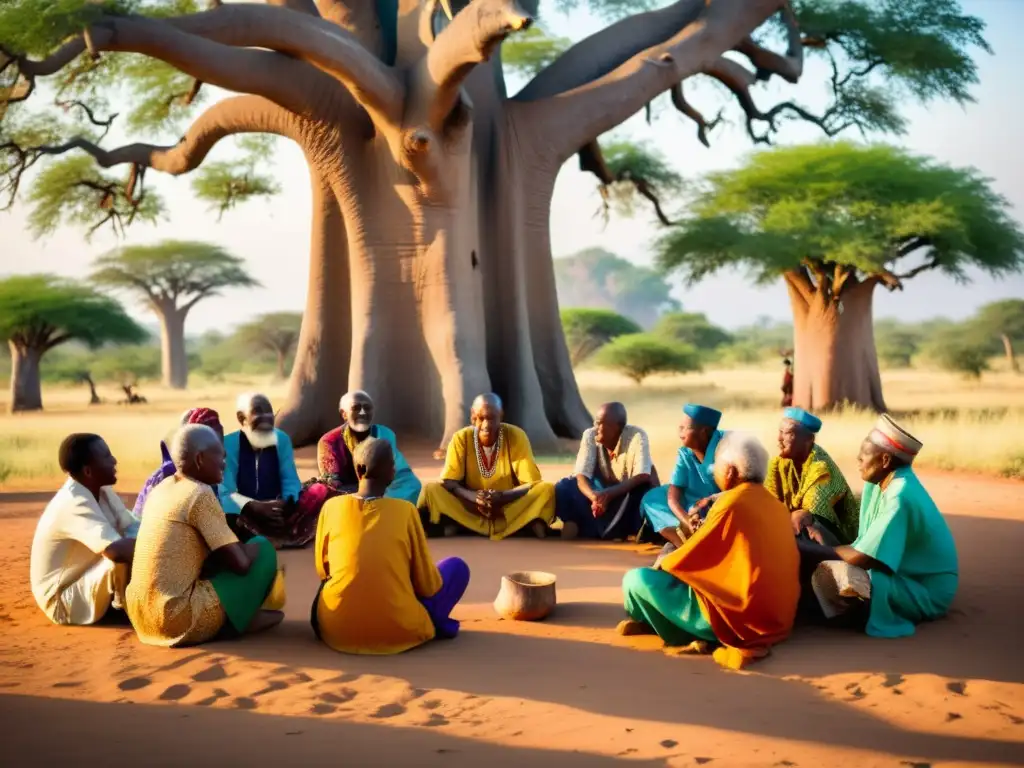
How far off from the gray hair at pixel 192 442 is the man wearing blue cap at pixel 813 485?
266 centimetres

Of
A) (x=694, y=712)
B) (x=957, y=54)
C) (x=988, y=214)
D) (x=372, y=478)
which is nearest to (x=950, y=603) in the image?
(x=694, y=712)

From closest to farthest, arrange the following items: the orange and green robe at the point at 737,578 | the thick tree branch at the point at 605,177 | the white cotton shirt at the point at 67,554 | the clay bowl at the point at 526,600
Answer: the orange and green robe at the point at 737,578 → the white cotton shirt at the point at 67,554 → the clay bowl at the point at 526,600 → the thick tree branch at the point at 605,177

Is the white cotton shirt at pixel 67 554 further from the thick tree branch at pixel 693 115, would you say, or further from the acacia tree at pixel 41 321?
the acacia tree at pixel 41 321

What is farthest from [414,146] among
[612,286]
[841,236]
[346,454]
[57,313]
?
[612,286]

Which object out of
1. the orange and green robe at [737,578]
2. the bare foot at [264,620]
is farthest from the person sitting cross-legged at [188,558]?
the orange and green robe at [737,578]

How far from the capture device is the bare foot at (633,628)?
455 cm

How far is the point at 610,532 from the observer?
675 cm

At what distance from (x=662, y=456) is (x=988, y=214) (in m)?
10.2

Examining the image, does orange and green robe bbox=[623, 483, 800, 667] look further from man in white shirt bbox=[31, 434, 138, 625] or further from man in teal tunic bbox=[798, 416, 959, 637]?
man in white shirt bbox=[31, 434, 138, 625]

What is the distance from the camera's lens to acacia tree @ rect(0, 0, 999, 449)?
947 cm

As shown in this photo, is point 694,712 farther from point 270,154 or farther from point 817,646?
point 270,154

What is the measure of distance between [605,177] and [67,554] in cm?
1084

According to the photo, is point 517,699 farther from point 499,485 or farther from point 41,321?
point 41,321

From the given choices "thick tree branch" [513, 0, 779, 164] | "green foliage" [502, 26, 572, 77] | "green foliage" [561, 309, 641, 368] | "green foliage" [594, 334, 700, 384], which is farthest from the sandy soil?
"green foliage" [561, 309, 641, 368]
